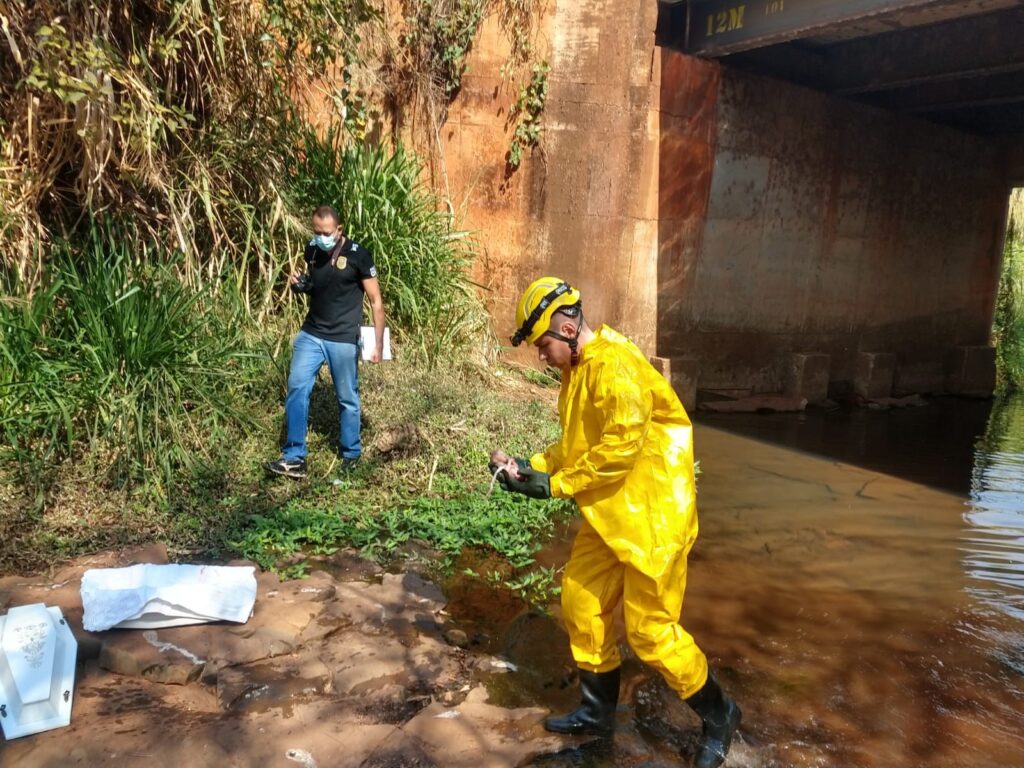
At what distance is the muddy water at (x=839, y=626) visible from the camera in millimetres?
3100

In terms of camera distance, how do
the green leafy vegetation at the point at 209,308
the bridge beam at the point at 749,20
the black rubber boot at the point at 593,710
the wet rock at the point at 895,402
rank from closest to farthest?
the black rubber boot at the point at 593,710
the green leafy vegetation at the point at 209,308
the bridge beam at the point at 749,20
the wet rock at the point at 895,402

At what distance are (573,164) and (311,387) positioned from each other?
4.89 meters

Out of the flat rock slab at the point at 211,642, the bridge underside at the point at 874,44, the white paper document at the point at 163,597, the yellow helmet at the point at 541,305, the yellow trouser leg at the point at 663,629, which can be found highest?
the bridge underside at the point at 874,44

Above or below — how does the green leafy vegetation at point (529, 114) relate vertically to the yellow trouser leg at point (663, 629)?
above

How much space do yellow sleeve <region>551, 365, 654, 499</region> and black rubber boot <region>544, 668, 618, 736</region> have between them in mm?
771

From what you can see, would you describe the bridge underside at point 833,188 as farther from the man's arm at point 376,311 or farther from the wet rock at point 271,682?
the wet rock at point 271,682

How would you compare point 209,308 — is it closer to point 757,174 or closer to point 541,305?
point 541,305

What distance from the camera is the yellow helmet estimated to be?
2807 mm

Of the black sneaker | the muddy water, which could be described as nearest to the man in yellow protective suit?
the muddy water

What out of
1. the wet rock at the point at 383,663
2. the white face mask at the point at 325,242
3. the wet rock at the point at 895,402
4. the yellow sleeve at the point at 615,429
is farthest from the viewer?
the wet rock at the point at 895,402

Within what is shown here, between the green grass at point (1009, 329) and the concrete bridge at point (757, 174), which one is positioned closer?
the concrete bridge at point (757, 174)

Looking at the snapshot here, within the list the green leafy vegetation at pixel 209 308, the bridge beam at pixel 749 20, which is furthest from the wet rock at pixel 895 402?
the green leafy vegetation at pixel 209 308

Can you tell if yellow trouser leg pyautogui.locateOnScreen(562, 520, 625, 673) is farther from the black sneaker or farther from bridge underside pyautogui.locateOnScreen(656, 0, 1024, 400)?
bridge underside pyautogui.locateOnScreen(656, 0, 1024, 400)

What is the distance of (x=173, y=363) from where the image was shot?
5078 mm
